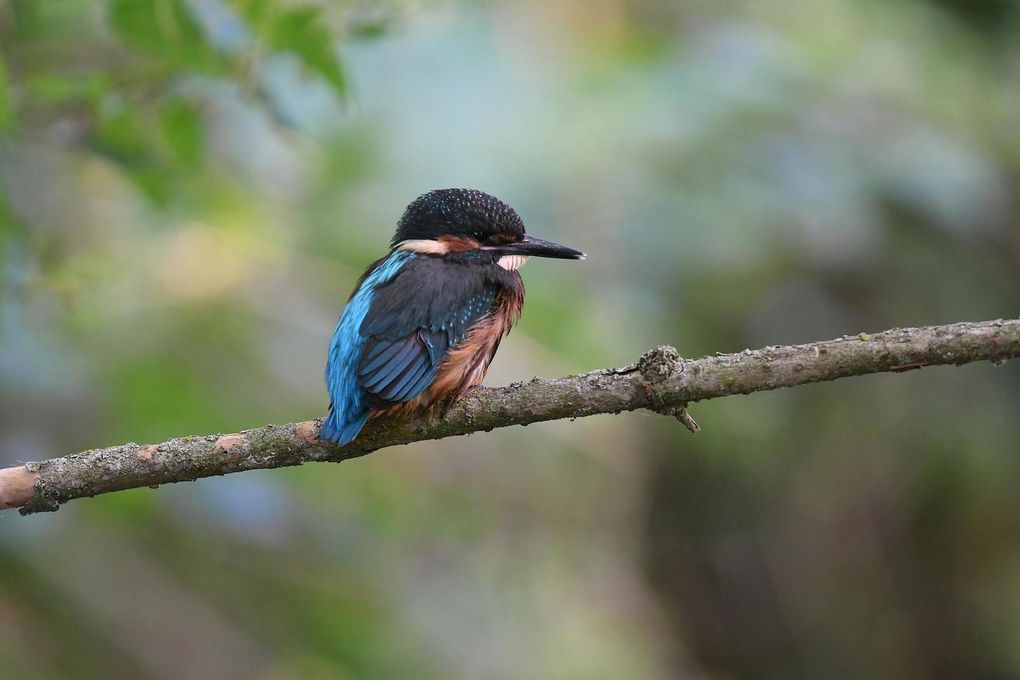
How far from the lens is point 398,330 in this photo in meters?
2.90

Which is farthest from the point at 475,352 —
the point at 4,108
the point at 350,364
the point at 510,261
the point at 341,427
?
the point at 4,108

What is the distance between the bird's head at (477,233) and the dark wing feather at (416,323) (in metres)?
0.12

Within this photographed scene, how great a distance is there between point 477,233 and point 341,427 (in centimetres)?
97

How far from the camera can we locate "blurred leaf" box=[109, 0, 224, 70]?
96.0 inches

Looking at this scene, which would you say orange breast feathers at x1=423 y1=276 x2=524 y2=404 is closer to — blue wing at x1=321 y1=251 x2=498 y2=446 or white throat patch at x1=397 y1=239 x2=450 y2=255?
blue wing at x1=321 y1=251 x2=498 y2=446

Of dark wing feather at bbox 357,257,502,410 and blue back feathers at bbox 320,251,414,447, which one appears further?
dark wing feather at bbox 357,257,502,410

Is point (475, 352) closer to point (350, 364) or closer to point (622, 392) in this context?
point (350, 364)

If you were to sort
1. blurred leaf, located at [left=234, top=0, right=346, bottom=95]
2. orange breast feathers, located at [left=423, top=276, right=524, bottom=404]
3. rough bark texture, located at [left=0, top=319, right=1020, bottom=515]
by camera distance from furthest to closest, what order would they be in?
orange breast feathers, located at [left=423, top=276, right=524, bottom=404] → blurred leaf, located at [left=234, top=0, right=346, bottom=95] → rough bark texture, located at [left=0, top=319, right=1020, bottom=515]

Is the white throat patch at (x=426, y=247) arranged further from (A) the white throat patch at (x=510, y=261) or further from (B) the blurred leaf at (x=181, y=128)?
(B) the blurred leaf at (x=181, y=128)

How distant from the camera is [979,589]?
244 inches

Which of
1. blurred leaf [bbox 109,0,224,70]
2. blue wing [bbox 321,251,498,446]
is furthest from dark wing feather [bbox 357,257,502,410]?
blurred leaf [bbox 109,0,224,70]

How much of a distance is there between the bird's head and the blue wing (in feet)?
0.35

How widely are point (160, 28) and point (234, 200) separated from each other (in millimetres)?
2227

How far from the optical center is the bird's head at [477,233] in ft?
10.6
